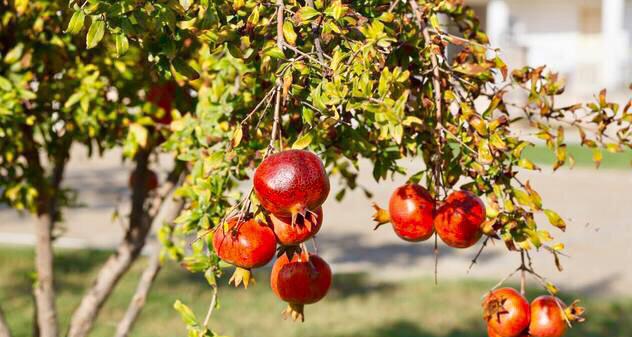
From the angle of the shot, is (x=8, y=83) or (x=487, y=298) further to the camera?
(x=8, y=83)

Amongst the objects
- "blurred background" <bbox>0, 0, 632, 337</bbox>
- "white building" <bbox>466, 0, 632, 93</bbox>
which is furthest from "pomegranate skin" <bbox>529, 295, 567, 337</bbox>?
"white building" <bbox>466, 0, 632, 93</bbox>

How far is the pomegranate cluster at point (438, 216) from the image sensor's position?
170 cm

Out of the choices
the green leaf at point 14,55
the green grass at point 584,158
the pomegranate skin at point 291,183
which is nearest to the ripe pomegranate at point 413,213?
the pomegranate skin at point 291,183

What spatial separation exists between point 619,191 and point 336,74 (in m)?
11.1

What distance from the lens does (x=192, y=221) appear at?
2.12 m

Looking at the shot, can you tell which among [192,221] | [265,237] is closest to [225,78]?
[192,221]

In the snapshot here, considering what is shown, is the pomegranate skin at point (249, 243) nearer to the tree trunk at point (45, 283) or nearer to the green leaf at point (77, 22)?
the green leaf at point (77, 22)

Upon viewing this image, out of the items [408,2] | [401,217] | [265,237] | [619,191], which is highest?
[408,2]

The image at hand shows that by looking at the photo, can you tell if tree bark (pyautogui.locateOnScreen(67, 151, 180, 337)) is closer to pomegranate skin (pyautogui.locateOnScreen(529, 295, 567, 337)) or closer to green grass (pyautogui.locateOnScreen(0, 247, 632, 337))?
pomegranate skin (pyautogui.locateOnScreen(529, 295, 567, 337))

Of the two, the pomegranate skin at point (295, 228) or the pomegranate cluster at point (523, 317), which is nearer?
the pomegranate skin at point (295, 228)

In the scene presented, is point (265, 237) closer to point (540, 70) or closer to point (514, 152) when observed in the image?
point (514, 152)

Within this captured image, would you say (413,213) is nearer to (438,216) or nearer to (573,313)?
(438,216)

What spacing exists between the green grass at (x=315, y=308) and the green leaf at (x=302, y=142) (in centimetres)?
444

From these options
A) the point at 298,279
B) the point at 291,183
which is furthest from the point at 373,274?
the point at 291,183
